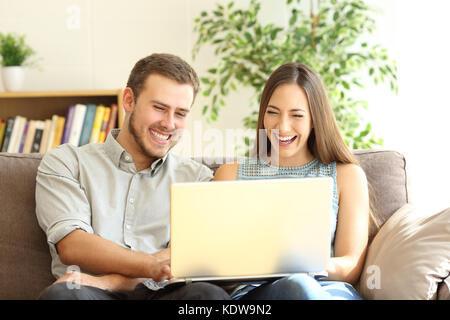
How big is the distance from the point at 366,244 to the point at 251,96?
5.66ft

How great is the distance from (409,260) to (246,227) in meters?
0.47

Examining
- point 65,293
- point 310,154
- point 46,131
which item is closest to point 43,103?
point 46,131

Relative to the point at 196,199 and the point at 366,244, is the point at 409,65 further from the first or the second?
the point at 196,199

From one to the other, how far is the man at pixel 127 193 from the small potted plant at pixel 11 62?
1534 millimetres

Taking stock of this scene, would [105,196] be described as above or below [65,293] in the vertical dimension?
above

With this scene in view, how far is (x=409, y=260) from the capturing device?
4.45ft

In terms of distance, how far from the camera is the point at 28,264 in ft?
5.22

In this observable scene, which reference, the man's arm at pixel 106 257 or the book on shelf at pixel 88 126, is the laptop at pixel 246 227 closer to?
the man's arm at pixel 106 257

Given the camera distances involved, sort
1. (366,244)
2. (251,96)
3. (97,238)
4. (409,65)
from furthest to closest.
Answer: (251,96)
(409,65)
(366,244)
(97,238)

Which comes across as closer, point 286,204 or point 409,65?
point 286,204

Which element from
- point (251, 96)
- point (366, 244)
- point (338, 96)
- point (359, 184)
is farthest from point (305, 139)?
point (251, 96)

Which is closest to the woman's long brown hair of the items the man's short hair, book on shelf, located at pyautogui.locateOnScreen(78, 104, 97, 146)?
the man's short hair

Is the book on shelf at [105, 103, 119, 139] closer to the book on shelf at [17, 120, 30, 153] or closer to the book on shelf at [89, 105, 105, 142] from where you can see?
the book on shelf at [89, 105, 105, 142]

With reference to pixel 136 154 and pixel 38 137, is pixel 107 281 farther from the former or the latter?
pixel 38 137
